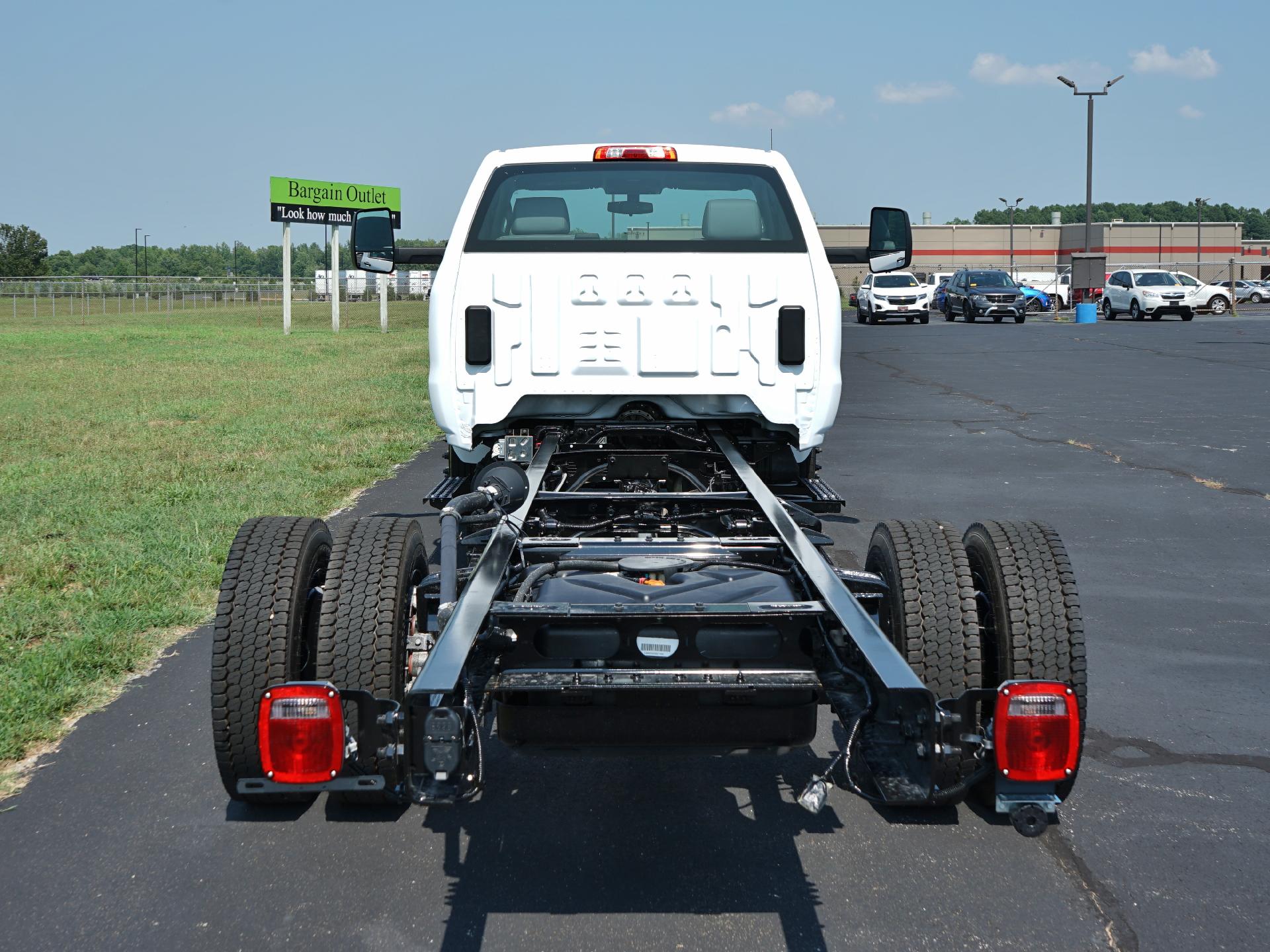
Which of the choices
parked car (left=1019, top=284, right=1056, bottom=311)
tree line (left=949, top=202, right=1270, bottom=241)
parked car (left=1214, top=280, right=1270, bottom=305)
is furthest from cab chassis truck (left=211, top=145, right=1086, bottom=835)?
tree line (left=949, top=202, right=1270, bottom=241)

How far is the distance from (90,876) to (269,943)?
680 mm

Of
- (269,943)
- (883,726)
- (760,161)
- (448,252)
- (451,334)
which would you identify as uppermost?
(760,161)

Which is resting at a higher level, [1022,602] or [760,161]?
[760,161]

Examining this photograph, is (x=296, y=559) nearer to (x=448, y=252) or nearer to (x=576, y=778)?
(x=576, y=778)

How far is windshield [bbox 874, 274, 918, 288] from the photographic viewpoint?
4309 cm

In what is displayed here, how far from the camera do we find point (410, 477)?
35.6 feet

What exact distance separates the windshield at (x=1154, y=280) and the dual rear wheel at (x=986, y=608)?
41.9 m

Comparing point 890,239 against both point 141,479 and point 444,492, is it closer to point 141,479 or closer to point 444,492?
point 444,492

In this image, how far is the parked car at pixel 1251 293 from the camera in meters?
65.8

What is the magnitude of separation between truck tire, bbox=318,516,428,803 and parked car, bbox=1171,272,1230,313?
4229 centimetres

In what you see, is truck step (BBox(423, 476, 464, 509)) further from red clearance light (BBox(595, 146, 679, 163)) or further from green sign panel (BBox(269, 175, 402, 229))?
green sign panel (BBox(269, 175, 402, 229))

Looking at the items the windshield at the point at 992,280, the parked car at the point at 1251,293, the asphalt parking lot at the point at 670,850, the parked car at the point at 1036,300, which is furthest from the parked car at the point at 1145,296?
the asphalt parking lot at the point at 670,850

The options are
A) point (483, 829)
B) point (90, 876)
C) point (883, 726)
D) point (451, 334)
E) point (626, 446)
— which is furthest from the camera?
point (626, 446)

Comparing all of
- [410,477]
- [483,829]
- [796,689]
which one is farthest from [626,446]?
[410,477]
